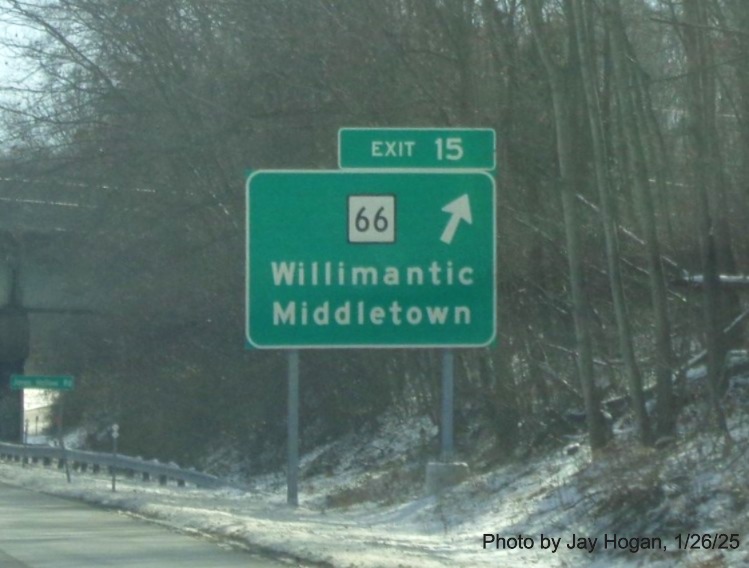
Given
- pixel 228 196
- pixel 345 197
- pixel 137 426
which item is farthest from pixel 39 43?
pixel 137 426

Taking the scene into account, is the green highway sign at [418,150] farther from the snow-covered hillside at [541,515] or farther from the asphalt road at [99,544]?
the asphalt road at [99,544]

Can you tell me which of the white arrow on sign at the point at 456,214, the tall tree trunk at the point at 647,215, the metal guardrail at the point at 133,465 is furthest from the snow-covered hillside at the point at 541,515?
the metal guardrail at the point at 133,465

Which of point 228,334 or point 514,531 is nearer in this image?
point 514,531

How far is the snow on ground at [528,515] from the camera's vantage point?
42.8 feet

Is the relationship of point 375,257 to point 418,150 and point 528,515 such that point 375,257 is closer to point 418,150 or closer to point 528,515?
point 418,150

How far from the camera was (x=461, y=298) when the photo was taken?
1773 centimetres

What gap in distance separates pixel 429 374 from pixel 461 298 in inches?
443

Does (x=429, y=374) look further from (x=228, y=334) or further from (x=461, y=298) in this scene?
(x=461, y=298)

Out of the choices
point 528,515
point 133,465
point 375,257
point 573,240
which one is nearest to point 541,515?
point 528,515

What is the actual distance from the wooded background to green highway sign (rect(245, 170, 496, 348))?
5.57 ft

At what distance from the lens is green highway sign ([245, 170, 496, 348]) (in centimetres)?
1758

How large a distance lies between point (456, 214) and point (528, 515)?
375cm

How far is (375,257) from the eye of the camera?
1758 centimetres

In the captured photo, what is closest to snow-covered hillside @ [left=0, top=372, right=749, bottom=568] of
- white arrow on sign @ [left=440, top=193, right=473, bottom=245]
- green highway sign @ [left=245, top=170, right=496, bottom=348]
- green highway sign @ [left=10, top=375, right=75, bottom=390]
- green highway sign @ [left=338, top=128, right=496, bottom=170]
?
green highway sign @ [left=245, top=170, right=496, bottom=348]
